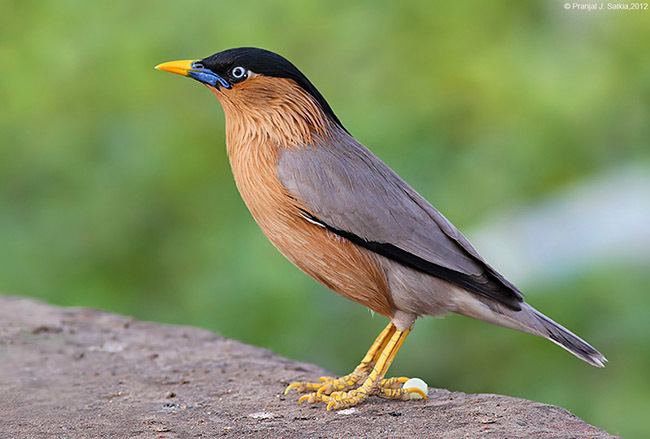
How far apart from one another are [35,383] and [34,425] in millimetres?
792

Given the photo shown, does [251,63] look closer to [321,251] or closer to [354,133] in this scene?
[321,251]

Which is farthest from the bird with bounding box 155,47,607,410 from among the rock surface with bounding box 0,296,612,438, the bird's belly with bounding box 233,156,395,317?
the rock surface with bounding box 0,296,612,438

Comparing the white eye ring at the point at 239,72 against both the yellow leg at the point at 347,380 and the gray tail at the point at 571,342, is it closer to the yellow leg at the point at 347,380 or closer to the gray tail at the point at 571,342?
the yellow leg at the point at 347,380

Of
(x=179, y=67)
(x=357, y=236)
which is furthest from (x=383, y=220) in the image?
(x=179, y=67)

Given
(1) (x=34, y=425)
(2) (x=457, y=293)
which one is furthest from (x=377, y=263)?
(1) (x=34, y=425)

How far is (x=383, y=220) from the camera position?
5094 mm

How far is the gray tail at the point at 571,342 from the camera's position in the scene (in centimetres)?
503

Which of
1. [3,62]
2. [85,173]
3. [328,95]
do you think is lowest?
[85,173]

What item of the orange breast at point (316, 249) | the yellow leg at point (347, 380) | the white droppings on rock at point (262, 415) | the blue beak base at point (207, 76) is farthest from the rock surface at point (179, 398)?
the blue beak base at point (207, 76)

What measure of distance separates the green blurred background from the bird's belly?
2553 mm

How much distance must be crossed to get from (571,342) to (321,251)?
1.21 metres

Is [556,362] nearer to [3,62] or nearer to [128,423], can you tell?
[128,423]

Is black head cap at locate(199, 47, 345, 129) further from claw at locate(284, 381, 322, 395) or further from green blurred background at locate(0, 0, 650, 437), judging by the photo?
green blurred background at locate(0, 0, 650, 437)

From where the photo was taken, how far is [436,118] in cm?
934
